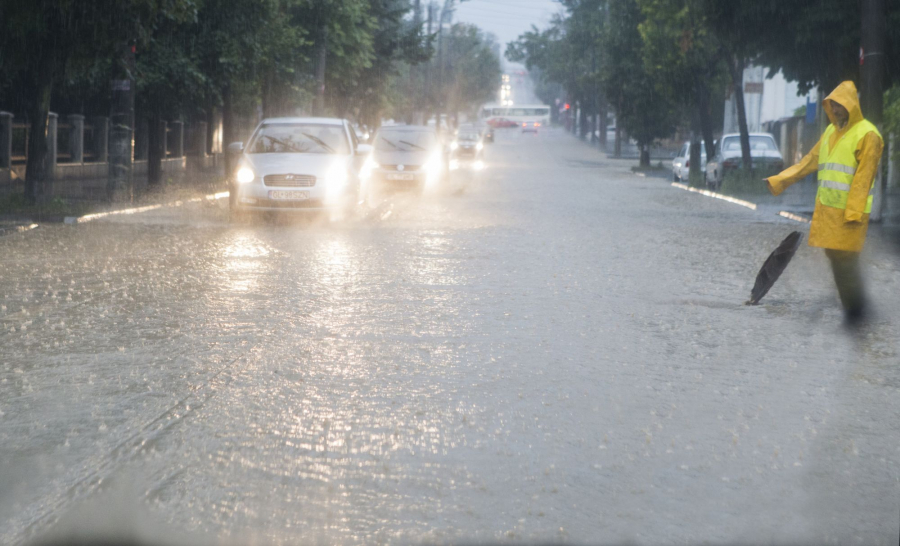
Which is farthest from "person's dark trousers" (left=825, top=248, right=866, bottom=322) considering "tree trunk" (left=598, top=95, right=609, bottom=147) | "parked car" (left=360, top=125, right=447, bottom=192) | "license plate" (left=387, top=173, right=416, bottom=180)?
"tree trunk" (left=598, top=95, right=609, bottom=147)

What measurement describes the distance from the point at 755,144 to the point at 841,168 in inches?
1158

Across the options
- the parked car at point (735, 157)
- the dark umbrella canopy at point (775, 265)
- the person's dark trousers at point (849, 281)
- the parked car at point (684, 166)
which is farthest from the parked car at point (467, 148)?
the person's dark trousers at point (849, 281)

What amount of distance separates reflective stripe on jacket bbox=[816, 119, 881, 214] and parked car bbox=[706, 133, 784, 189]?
23626 mm

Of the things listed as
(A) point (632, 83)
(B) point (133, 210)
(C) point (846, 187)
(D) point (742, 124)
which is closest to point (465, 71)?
(A) point (632, 83)

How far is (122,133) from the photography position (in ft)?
70.5

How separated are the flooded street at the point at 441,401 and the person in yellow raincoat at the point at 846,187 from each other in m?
0.39

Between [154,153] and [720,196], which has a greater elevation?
[154,153]

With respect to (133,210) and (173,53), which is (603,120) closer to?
(173,53)

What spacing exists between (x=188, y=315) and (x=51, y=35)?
1139cm

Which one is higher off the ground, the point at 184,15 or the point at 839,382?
the point at 184,15

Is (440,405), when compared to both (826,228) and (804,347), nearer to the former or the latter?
(804,347)

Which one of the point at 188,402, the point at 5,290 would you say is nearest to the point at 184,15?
the point at 5,290

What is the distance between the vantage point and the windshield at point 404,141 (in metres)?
30.1

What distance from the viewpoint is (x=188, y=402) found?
650 cm
